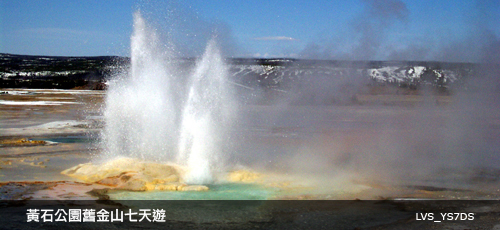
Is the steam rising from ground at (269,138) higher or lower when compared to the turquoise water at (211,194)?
higher

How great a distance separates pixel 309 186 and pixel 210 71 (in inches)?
135

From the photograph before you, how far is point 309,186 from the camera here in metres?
8.94

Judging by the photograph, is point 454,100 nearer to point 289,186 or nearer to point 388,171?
point 388,171

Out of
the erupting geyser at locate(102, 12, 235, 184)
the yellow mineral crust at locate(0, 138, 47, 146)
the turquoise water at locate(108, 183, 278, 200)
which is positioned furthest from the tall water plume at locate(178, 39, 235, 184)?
the yellow mineral crust at locate(0, 138, 47, 146)

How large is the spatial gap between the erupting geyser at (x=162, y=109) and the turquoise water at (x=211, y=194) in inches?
59.4

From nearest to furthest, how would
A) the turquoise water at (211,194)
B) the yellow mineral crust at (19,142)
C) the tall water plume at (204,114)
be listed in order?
the turquoise water at (211,194) → the tall water plume at (204,114) → the yellow mineral crust at (19,142)

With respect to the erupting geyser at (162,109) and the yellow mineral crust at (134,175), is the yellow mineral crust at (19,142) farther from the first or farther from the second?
the yellow mineral crust at (134,175)

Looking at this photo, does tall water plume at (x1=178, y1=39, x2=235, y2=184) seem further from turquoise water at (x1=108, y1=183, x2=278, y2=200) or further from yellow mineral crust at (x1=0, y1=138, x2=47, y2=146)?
yellow mineral crust at (x1=0, y1=138, x2=47, y2=146)

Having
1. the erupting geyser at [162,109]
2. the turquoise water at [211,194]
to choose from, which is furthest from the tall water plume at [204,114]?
the turquoise water at [211,194]

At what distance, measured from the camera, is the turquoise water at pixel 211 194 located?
26.4 feet

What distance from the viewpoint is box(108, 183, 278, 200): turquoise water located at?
8047 millimetres

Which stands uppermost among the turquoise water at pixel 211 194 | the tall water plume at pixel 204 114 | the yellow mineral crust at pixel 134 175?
the tall water plume at pixel 204 114

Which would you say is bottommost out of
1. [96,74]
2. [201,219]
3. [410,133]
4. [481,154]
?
[201,219]

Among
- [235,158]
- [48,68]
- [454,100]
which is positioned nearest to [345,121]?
[454,100]
